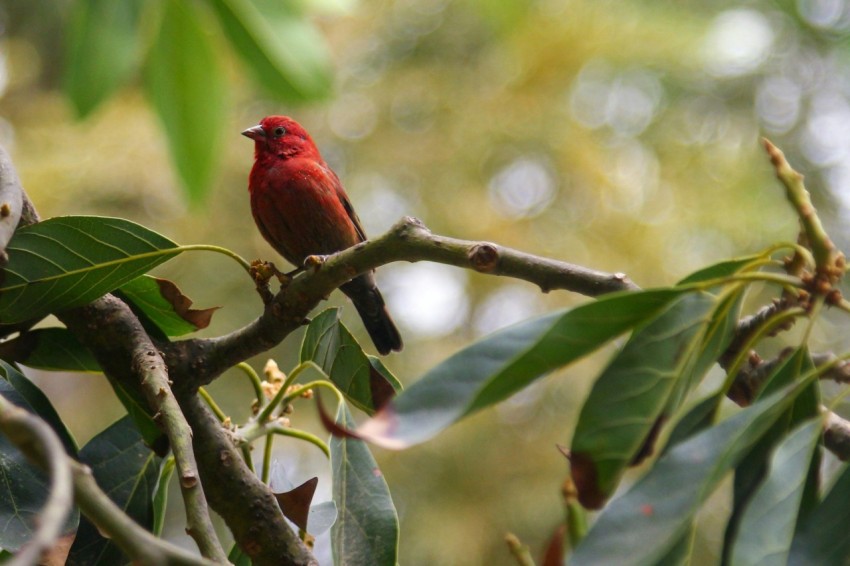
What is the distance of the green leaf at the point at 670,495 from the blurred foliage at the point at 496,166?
5538mm

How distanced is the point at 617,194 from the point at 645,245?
1.60 ft

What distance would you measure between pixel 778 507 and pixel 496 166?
7.09 m

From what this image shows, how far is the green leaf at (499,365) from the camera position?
3.17 ft

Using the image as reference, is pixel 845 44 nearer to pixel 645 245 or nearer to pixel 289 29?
pixel 645 245

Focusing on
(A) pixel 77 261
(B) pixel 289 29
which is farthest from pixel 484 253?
(B) pixel 289 29

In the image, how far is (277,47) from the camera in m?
2.25

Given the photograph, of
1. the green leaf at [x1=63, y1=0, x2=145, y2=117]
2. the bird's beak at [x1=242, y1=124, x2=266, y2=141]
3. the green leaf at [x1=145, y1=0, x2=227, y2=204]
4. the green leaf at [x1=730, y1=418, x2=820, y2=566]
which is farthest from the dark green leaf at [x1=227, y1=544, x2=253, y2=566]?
the bird's beak at [x1=242, y1=124, x2=266, y2=141]

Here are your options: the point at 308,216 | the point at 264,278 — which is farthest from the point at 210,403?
the point at 308,216

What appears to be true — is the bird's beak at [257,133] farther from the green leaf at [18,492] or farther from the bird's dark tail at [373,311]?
the green leaf at [18,492]

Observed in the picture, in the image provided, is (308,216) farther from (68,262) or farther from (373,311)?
(68,262)

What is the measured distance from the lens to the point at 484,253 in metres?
1.25

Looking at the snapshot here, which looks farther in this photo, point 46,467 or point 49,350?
point 49,350

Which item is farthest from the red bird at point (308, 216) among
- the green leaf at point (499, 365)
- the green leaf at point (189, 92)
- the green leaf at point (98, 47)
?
the green leaf at point (499, 365)

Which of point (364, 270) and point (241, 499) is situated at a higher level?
point (364, 270)
